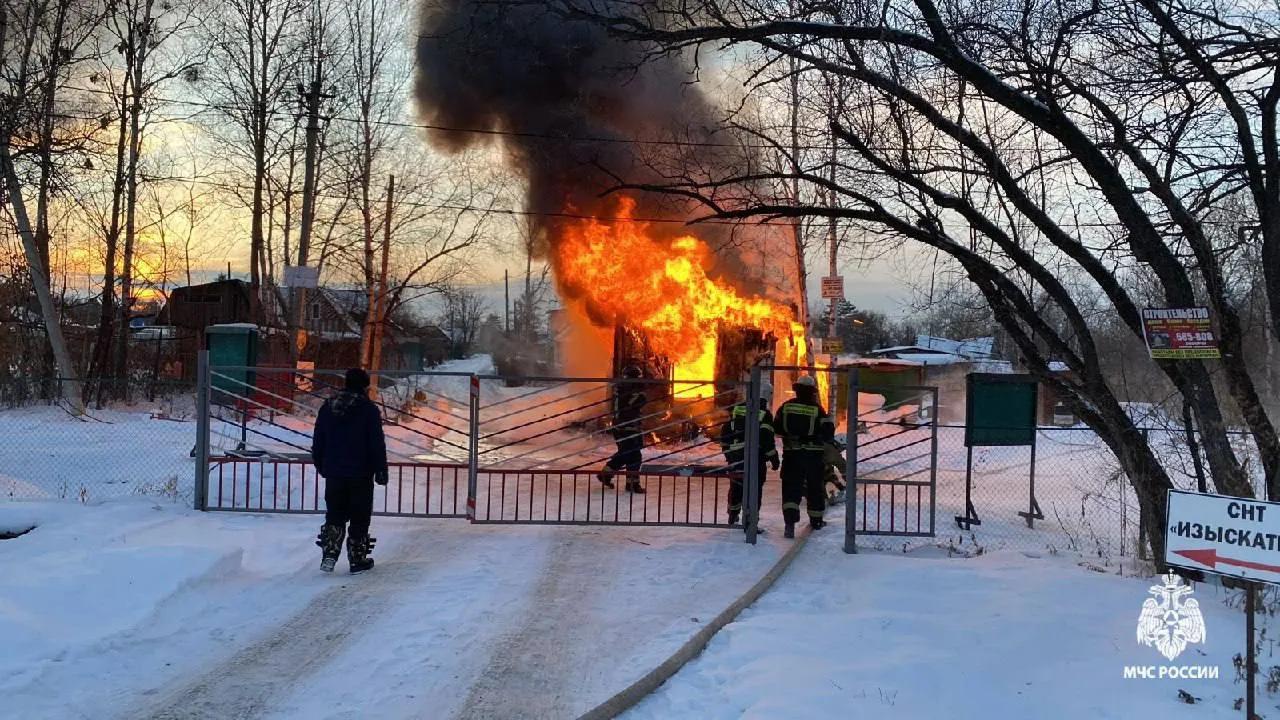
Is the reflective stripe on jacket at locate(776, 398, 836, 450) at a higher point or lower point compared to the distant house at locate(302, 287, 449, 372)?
lower

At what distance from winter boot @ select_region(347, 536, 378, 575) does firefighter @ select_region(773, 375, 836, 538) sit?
3.98m

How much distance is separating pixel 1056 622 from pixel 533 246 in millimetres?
18100

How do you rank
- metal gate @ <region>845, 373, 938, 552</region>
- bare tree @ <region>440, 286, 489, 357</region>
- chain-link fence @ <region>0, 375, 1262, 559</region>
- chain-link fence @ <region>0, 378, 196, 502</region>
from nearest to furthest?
metal gate @ <region>845, 373, 938, 552</region> → chain-link fence @ <region>0, 375, 1262, 559</region> → chain-link fence @ <region>0, 378, 196, 502</region> → bare tree @ <region>440, 286, 489, 357</region>

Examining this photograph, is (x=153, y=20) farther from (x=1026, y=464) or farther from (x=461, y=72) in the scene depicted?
(x=1026, y=464)

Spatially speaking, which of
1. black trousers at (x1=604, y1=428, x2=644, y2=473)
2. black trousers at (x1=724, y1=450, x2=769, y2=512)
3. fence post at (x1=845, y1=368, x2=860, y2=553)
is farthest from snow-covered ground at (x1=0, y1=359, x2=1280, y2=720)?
black trousers at (x1=604, y1=428, x2=644, y2=473)

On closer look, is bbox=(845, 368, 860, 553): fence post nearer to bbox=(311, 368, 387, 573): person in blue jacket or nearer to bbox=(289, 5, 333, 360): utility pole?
bbox=(311, 368, 387, 573): person in blue jacket

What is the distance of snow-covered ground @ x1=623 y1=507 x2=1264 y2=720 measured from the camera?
425 centimetres

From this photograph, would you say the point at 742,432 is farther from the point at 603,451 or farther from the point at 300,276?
the point at 300,276

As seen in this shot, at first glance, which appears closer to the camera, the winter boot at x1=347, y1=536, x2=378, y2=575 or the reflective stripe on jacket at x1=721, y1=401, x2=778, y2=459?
the winter boot at x1=347, y1=536, x2=378, y2=575

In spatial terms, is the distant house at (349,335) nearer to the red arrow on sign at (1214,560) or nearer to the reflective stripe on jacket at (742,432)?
the reflective stripe on jacket at (742,432)

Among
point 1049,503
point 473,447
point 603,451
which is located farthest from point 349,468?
point 1049,503

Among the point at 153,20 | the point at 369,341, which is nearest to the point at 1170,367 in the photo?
the point at 369,341

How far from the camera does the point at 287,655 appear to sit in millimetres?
4895

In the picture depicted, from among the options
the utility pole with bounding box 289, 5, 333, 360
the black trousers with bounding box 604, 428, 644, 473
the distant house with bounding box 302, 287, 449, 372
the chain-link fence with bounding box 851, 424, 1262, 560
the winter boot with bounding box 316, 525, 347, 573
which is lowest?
the chain-link fence with bounding box 851, 424, 1262, 560
